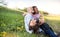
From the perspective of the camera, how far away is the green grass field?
130 cm

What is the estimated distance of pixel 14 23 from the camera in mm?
1319

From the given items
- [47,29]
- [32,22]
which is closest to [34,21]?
[32,22]

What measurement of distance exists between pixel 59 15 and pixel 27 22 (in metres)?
0.32

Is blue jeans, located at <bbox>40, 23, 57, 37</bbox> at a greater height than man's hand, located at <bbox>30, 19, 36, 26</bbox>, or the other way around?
man's hand, located at <bbox>30, 19, 36, 26</bbox>

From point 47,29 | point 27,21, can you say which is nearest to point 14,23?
point 27,21

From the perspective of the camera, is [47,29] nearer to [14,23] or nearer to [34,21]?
[34,21]

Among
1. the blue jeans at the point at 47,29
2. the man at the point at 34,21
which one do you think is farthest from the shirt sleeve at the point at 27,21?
the blue jeans at the point at 47,29

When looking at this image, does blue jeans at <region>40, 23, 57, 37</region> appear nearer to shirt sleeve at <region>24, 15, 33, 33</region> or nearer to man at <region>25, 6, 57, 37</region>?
man at <region>25, 6, 57, 37</region>

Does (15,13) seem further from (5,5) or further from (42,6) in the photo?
(42,6)

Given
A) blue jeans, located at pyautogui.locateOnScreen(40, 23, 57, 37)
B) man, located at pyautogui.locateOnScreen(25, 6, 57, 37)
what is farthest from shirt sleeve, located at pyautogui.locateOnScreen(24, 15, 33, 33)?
blue jeans, located at pyautogui.locateOnScreen(40, 23, 57, 37)

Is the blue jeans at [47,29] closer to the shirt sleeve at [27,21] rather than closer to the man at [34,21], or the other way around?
the man at [34,21]

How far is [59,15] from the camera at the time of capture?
1.35 metres

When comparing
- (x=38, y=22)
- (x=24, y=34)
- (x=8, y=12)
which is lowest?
(x=24, y=34)

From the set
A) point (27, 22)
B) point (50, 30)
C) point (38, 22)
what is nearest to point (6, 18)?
point (27, 22)
